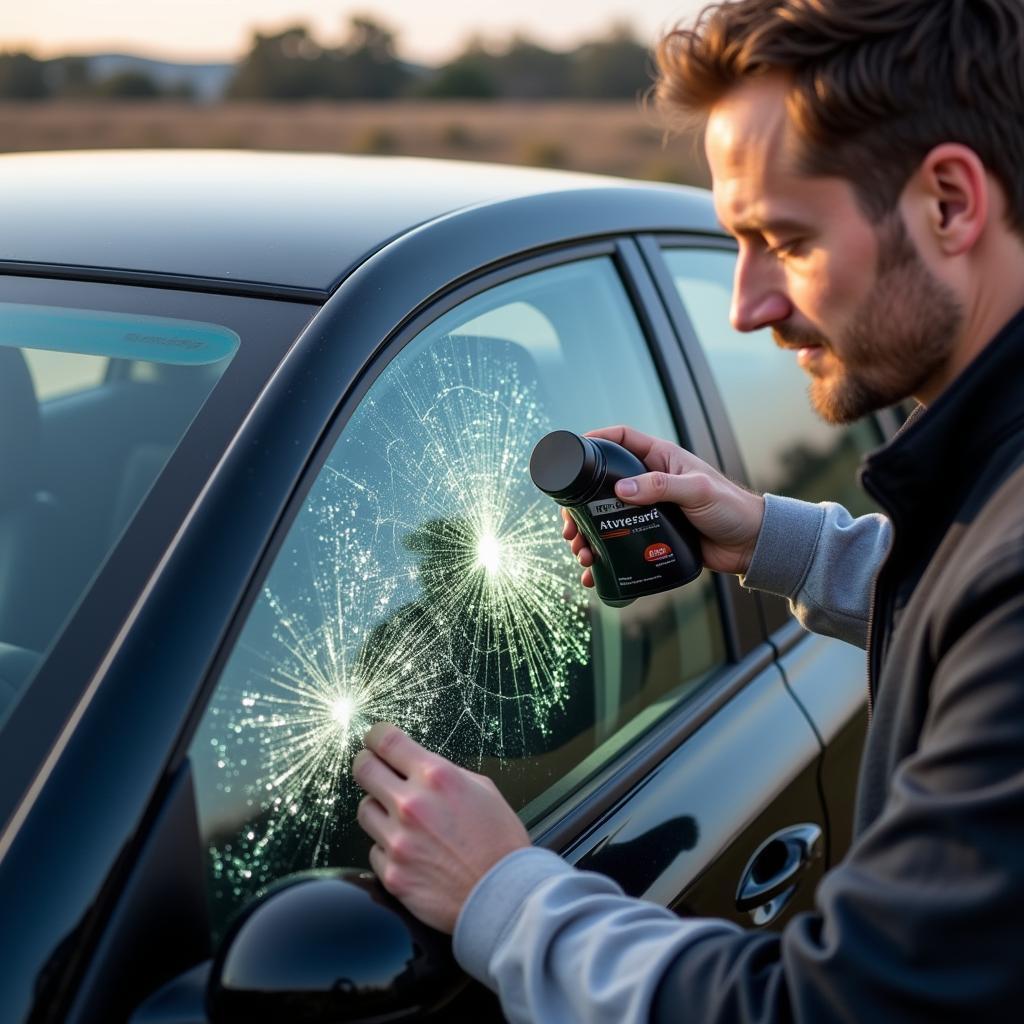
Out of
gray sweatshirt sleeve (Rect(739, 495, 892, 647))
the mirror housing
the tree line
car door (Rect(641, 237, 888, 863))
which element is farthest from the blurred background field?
the mirror housing

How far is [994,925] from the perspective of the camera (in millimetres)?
1033

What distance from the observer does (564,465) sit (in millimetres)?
1709

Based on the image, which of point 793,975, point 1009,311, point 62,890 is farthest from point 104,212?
point 793,975

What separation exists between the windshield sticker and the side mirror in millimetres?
665

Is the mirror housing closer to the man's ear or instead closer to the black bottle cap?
the black bottle cap

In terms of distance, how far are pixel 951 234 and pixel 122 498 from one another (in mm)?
959

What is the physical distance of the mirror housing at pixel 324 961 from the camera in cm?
116

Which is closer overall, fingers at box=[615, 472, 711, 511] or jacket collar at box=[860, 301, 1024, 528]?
jacket collar at box=[860, 301, 1024, 528]

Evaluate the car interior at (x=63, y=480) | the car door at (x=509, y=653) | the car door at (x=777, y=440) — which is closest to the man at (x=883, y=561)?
the car door at (x=509, y=653)

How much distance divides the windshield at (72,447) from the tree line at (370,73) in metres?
28.2

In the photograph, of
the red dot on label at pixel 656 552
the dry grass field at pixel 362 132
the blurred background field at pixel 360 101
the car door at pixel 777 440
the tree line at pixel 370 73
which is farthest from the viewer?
the tree line at pixel 370 73

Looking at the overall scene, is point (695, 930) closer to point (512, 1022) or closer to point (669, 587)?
point (512, 1022)

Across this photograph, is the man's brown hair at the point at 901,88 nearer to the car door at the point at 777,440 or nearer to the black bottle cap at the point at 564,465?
the black bottle cap at the point at 564,465

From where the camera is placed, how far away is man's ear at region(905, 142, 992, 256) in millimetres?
1396
